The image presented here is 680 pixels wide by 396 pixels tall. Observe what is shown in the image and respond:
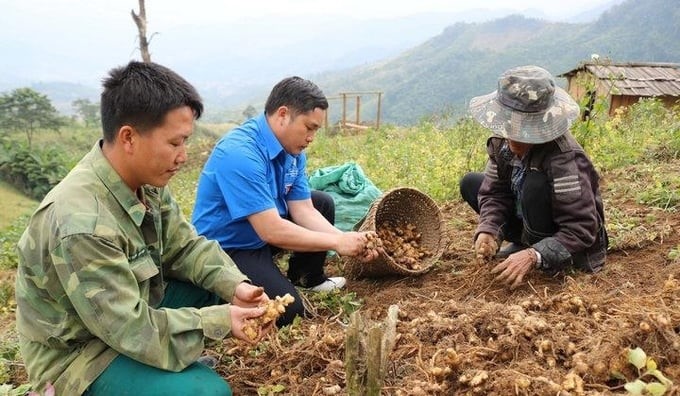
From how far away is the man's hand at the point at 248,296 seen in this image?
2.07 meters

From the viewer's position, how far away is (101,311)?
158 centimetres

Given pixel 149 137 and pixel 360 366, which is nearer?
pixel 360 366

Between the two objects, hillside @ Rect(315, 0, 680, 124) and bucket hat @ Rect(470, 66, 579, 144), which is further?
hillside @ Rect(315, 0, 680, 124)

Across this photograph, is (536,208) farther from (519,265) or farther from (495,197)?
(495,197)

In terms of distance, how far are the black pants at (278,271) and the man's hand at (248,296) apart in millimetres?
588

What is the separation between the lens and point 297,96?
2.68 metres

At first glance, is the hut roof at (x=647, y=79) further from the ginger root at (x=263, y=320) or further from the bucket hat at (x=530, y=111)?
the ginger root at (x=263, y=320)

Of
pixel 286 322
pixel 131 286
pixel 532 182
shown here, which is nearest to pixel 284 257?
pixel 286 322

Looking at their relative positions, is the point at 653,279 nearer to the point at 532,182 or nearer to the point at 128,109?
the point at 532,182

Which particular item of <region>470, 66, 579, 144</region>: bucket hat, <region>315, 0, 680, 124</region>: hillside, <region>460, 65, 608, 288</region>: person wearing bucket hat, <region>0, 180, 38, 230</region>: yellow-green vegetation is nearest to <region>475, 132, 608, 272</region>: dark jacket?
<region>460, 65, 608, 288</region>: person wearing bucket hat

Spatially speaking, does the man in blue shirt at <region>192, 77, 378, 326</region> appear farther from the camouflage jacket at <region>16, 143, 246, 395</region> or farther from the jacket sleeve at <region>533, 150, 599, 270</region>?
the jacket sleeve at <region>533, 150, 599, 270</region>

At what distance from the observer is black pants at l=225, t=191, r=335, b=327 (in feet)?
8.92

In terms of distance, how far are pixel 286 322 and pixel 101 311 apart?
4.10 feet

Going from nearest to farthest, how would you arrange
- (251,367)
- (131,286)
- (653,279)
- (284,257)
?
(131,286) < (251,367) < (653,279) < (284,257)
